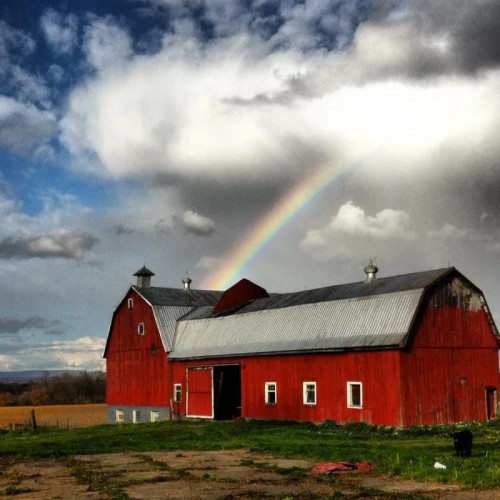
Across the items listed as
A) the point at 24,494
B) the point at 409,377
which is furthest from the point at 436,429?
the point at 24,494

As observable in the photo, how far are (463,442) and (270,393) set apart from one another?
62.1 ft

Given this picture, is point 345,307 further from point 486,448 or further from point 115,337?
point 115,337

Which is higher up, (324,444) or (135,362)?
(135,362)

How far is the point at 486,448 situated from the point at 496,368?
13.6 meters

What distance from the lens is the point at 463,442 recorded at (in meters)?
19.3

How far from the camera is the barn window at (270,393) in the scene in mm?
37281

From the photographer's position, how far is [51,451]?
972 inches

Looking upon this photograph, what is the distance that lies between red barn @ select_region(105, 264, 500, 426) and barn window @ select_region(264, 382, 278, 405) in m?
0.08

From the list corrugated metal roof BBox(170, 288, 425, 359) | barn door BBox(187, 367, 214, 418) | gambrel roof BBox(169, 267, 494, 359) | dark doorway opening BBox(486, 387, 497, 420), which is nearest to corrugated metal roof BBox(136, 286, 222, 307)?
corrugated metal roof BBox(170, 288, 425, 359)

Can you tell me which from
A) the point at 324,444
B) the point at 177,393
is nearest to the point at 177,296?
the point at 177,393

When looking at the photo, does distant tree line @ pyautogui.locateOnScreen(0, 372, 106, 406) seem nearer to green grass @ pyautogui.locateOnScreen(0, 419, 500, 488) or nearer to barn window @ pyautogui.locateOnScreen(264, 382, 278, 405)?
green grass @ pyautogui.locateOnScreen(0, 419, 500, 488)

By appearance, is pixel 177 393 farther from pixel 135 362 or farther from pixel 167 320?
pixel 135 362

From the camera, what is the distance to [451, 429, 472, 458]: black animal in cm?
1928

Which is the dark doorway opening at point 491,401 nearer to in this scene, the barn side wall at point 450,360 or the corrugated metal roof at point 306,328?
the barn side wall at point 450,360
